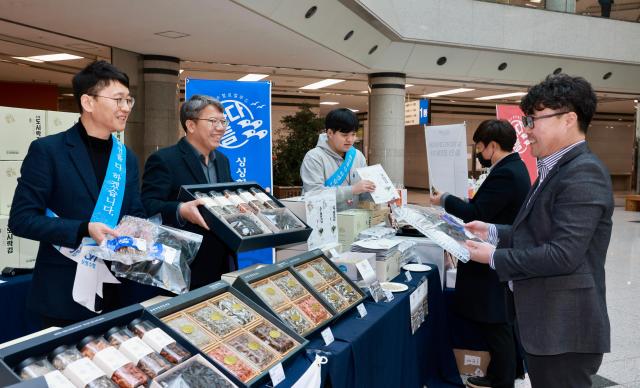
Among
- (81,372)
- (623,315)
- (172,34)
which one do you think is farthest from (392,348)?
(172,34)

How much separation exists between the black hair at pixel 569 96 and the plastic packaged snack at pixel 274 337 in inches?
44.4

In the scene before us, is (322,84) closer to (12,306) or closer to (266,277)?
(12,306)

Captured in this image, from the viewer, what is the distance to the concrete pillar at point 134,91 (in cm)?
856

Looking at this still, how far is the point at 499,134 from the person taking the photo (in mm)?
2639

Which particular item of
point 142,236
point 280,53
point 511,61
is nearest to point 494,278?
point 142,236

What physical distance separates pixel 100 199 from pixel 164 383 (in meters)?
0.92

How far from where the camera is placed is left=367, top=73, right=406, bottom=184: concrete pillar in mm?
11234

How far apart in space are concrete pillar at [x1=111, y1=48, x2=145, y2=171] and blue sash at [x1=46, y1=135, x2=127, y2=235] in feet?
23.9

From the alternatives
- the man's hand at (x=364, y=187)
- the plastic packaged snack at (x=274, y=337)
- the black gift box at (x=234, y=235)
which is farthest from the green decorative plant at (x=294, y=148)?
the plastic packaged snack at (x=274, y=337)

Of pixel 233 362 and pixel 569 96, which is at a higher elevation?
pixel 569 96

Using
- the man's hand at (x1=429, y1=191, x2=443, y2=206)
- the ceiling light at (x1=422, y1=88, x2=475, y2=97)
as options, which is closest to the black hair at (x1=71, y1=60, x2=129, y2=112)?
the man's hand at (x1=429, y1=191, x2=443, y2=206)

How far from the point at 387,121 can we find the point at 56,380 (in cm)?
1068

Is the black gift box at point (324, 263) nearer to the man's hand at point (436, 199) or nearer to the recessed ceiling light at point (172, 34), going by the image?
the man's hand at point (436, 199)

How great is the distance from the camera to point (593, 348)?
5.27 ft
